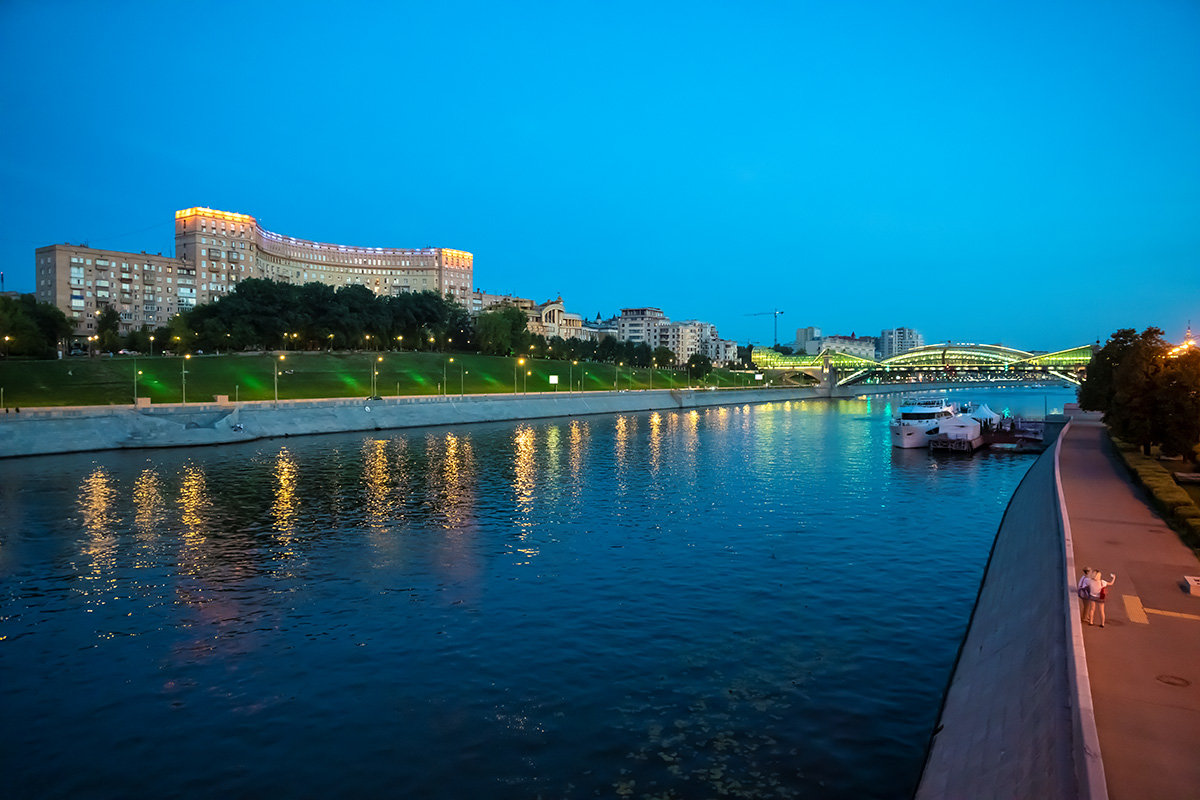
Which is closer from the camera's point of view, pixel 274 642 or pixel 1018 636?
pixel 1018 636

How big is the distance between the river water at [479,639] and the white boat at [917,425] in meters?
20.9

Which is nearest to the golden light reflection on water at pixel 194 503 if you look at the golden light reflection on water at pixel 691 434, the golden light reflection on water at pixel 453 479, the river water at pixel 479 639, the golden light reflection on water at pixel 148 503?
the river water at pixel 479 639

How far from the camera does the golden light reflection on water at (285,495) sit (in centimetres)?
2773

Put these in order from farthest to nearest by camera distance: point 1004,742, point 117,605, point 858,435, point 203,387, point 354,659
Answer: point 203,387, point 858,435, point 117,605, point 354,659, point 1004,742

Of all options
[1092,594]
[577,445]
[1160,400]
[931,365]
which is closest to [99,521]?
[1092,594]

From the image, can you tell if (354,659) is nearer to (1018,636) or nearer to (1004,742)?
(1004,742)

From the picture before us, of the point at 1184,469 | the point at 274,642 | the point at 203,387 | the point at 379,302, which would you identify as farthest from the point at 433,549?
the point at 379,302

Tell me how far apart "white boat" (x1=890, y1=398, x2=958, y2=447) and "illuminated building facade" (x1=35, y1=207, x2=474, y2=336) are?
98.6 m

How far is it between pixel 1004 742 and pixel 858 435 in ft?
193

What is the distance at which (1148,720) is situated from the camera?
360 inches

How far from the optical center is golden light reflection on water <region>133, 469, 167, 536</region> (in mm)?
27250

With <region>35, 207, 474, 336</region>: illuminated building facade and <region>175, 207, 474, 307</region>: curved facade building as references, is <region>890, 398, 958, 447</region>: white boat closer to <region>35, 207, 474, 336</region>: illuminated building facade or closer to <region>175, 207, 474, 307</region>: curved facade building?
<region>35, 207, 474, 336</region>: illuminated building facade

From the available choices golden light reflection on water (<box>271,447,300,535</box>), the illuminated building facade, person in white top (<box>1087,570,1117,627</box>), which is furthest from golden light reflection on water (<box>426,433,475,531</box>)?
the illuminated building facade

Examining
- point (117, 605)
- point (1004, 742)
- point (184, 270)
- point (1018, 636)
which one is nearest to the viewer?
point (1004, 742)
